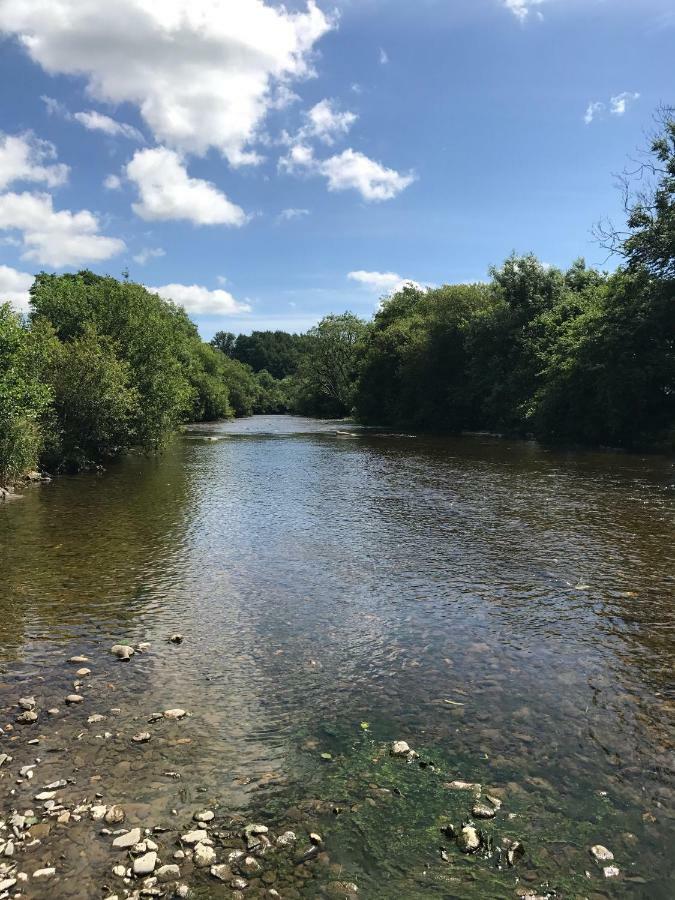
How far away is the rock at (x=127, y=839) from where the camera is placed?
527 cm

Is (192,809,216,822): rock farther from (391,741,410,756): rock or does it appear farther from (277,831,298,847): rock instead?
(391,741,410,756): rock

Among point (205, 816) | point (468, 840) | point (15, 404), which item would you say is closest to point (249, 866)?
point (205, 816)

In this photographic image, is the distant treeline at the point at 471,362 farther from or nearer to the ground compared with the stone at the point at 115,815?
farther from the ground

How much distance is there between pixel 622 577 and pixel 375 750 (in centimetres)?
896

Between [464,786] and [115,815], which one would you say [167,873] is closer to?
[115,815]

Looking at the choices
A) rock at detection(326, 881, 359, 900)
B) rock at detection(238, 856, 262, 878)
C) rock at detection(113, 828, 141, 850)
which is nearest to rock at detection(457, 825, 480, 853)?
rock at detection(326, 881, 359, 900)

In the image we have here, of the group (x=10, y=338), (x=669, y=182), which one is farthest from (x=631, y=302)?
(x=10, y=338)

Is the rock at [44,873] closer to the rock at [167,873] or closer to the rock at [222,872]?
the rock at [167,873]

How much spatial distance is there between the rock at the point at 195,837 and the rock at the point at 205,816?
0.59 feet

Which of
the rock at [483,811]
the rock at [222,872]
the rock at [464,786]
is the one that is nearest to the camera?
the rock at [222,872]

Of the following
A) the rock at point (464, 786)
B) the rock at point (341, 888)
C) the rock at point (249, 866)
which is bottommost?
the rock at point (341, 888)

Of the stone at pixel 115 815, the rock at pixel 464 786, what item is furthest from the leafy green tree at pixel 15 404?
the rock at pixel 464 786

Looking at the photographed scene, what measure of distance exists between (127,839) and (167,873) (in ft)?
1.91

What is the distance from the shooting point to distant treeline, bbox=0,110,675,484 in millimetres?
32594
